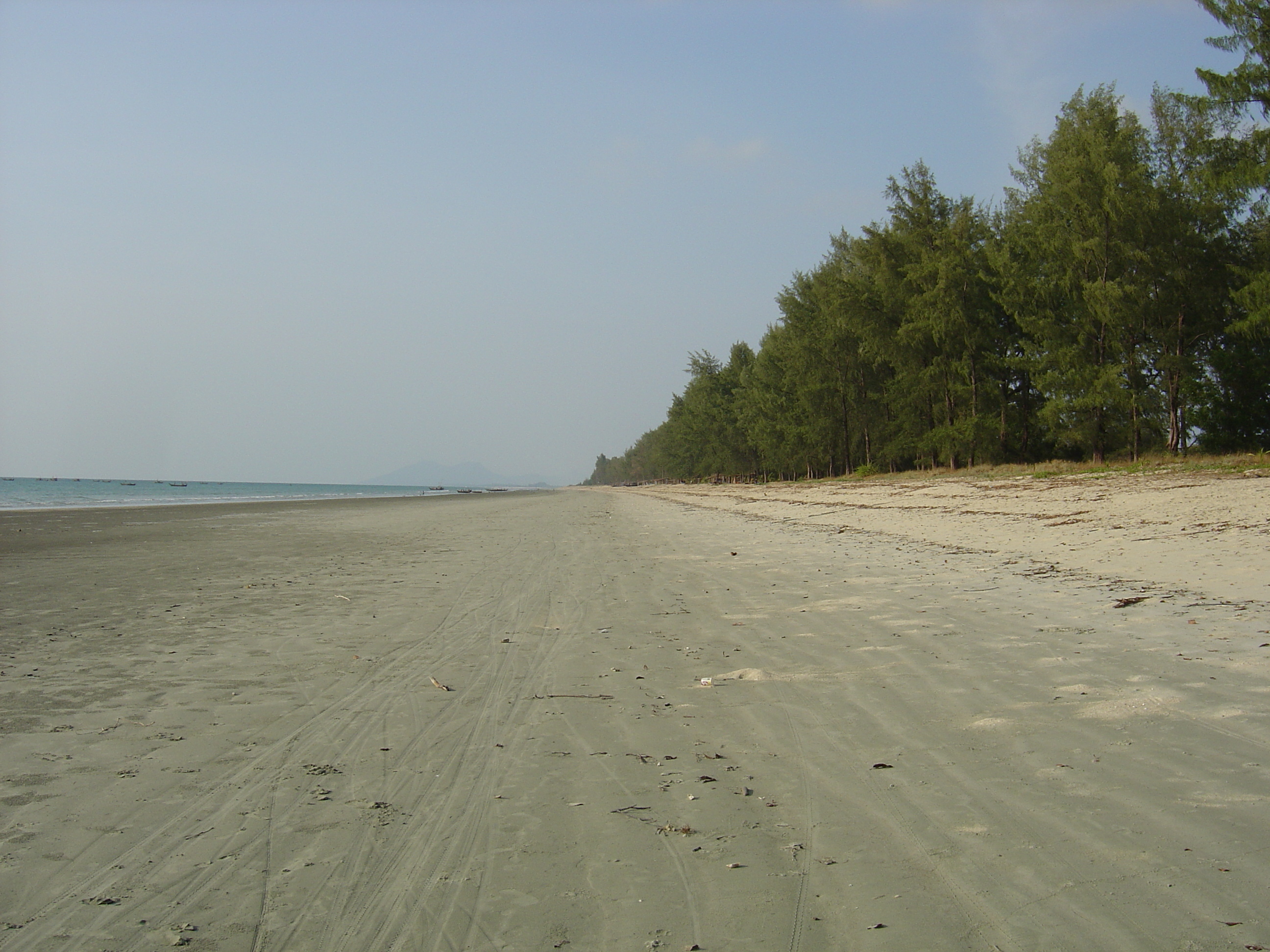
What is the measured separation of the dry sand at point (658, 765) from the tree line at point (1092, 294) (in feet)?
66.6

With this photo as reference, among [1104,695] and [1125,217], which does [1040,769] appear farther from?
[1125,217]

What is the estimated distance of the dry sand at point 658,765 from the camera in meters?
2.40

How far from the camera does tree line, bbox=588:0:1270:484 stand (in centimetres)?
2488

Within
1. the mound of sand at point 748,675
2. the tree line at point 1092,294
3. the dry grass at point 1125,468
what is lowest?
the mound of sand at point 748,675

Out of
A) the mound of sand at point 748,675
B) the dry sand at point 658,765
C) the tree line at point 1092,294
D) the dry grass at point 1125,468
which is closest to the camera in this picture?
the dry sand at point 658,765

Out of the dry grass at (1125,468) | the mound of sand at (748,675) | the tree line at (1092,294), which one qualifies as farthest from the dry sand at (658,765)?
the tree line at (1092,294)

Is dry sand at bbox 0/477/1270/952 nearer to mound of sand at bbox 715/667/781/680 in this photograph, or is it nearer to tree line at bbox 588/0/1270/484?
mound of sand at bbox 715/667/781/680

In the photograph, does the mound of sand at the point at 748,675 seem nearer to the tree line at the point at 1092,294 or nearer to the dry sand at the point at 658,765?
the dry sand at the point at 658,765

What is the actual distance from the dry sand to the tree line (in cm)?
2029

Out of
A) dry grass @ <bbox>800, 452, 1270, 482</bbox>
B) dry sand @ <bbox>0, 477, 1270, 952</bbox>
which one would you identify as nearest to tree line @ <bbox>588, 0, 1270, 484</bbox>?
dry grass @ <bbox>800, 452, 1270, 482</bbox>

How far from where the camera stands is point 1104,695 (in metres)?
4.30

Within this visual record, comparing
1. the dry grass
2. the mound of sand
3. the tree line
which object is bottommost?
the mound of sand

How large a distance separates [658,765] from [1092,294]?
1105 inches

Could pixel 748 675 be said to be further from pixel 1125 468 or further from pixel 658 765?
pixel 1125 468
